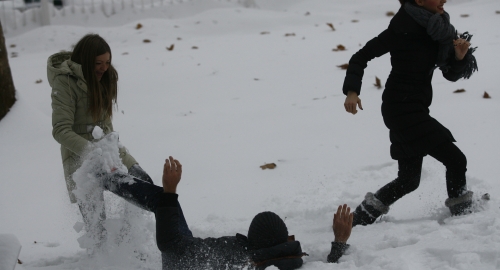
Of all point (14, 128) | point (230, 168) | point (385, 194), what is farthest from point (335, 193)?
point (14, 128)

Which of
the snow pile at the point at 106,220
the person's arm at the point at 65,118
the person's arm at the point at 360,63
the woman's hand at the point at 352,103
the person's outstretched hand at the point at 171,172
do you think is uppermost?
the person's arm at the point at 360,63

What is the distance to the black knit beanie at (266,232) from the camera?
8.99 feet

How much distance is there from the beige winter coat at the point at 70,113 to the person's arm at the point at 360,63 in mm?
1343

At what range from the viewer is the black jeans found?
107 inches

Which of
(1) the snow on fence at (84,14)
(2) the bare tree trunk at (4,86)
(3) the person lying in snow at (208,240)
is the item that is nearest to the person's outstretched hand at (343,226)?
(3) the person lying in snow at (208,240)

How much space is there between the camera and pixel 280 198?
3855 mm

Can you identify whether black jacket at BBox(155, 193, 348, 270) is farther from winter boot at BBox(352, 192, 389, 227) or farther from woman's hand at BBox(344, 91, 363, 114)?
→ woman's hand at BBox(344, 91, 363, 114)

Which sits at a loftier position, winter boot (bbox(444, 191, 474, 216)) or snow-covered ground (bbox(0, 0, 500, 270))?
winter boot (bbox(444, 191, 474, 216))

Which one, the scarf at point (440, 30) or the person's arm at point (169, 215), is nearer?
the person's arm at point (169, 215)

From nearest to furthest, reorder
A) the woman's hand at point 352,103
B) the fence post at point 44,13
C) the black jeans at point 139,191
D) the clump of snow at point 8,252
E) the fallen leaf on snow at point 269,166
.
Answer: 1. the clump of snow at point 8,252
2. the black jeans at point 139,191
3. the woman's hand at point 352,103
4. the fallen leaf on snow at point 269,166
5. the fence post at point 44,13

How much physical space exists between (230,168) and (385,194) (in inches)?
61.4

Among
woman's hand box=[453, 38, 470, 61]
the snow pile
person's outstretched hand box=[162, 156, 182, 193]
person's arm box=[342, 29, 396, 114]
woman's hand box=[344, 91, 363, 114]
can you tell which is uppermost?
woman's hand box=[453, 38, 470, 61]

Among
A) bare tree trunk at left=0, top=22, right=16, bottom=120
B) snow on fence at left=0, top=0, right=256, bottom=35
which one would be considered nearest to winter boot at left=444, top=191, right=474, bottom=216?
bare tree trunk at left=0, top=22, right=16, bottom=120

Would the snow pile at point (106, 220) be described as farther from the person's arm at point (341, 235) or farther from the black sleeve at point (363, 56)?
the black sleeve at point (363, 56)
